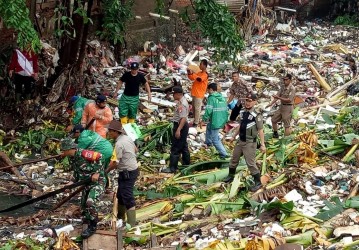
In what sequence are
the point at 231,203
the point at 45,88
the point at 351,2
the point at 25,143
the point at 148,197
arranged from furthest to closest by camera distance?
1. the point at 351,2
2. the point at 45,88
3. the point at 25,143
4. the point at 148,197
5. the point at 231,203

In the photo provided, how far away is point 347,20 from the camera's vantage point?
28.2m

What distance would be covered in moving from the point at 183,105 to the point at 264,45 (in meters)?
12.2

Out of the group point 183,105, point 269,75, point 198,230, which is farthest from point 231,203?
point 269,75

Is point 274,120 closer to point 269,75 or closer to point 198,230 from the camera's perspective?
point 198,230

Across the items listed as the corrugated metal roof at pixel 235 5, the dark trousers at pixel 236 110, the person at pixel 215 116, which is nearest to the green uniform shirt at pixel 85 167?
the person at pixel 215 116

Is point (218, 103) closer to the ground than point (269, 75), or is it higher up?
higher up

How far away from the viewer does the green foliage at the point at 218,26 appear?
11928 mm

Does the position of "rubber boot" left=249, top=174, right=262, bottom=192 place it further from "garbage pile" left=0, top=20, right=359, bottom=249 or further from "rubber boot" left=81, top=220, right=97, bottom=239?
"rubber boot" left=81, top=220, right=97, bottom=239

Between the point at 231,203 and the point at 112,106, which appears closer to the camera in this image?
the point at 231,203

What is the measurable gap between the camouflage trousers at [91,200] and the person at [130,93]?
14.7ft

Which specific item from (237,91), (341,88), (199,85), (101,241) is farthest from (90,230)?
(341,88)

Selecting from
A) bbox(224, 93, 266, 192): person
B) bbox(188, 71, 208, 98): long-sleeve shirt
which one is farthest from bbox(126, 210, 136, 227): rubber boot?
bbox(188, 71, 208, 98): long-sleeve shirt

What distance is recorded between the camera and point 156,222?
883 centimetres

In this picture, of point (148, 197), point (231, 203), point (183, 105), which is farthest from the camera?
point (183, 105)
